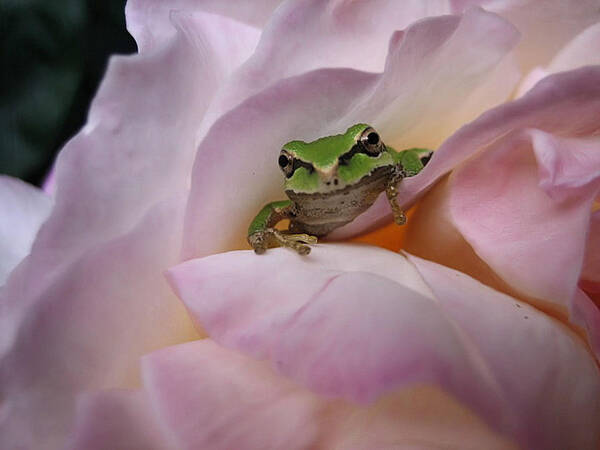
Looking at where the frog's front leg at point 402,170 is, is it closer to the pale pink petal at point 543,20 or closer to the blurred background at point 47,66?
the pale pink petal at point 543,20

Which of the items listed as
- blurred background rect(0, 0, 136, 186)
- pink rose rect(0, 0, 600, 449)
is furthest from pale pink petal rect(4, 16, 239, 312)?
blurred background rect(0, 0, 136, 186)

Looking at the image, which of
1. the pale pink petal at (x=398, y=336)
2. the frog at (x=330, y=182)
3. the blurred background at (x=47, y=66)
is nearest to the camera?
the pale pink petal at (x=398, y=336)

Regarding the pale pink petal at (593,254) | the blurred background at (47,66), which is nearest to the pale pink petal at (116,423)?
the pale pink petal at (593,254)

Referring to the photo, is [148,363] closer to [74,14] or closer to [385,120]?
[385,120]

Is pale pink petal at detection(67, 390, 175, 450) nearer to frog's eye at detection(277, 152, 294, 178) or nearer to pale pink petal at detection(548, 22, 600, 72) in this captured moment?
frog's eye at detection(277, 152, 294, 178)

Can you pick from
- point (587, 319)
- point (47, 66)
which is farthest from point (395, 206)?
point (47, 66)

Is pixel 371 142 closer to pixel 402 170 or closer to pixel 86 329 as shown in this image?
pixel 402 170
